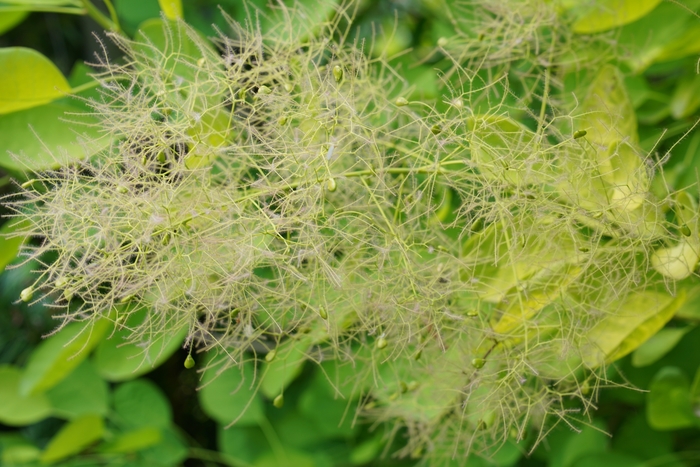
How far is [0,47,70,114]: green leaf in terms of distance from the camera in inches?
23.6

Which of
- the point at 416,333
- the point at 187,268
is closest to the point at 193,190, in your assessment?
the point at 187,268

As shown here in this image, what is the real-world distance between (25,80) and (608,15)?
0.62m

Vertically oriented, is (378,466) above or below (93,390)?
below

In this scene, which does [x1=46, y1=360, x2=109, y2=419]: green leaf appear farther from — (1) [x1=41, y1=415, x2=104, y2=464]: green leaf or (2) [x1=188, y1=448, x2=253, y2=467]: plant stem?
(2) [x1=188, y1=448, x2=253, y2=467]: plant stem

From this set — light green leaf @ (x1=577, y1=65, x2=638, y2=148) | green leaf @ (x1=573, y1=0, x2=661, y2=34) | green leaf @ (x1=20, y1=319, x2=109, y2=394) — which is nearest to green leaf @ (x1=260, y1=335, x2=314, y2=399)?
green leaf @ (x1=20, y1=319, x2=109, y2=394)

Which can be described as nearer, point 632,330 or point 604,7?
point 632,330

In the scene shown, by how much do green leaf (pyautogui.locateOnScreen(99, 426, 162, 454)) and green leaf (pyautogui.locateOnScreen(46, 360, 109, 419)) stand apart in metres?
0.06

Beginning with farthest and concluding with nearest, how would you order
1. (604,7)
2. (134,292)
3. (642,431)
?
(642,431) → (604,7) → (134,292)

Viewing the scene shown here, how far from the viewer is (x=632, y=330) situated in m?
0.52

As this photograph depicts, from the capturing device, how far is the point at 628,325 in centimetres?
53

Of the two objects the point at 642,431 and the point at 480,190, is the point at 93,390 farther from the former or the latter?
the point at 642,431

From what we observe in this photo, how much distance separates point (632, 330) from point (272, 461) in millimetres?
545

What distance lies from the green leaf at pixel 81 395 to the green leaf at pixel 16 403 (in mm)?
15

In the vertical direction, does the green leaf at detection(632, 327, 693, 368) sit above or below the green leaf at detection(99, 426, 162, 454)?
above
